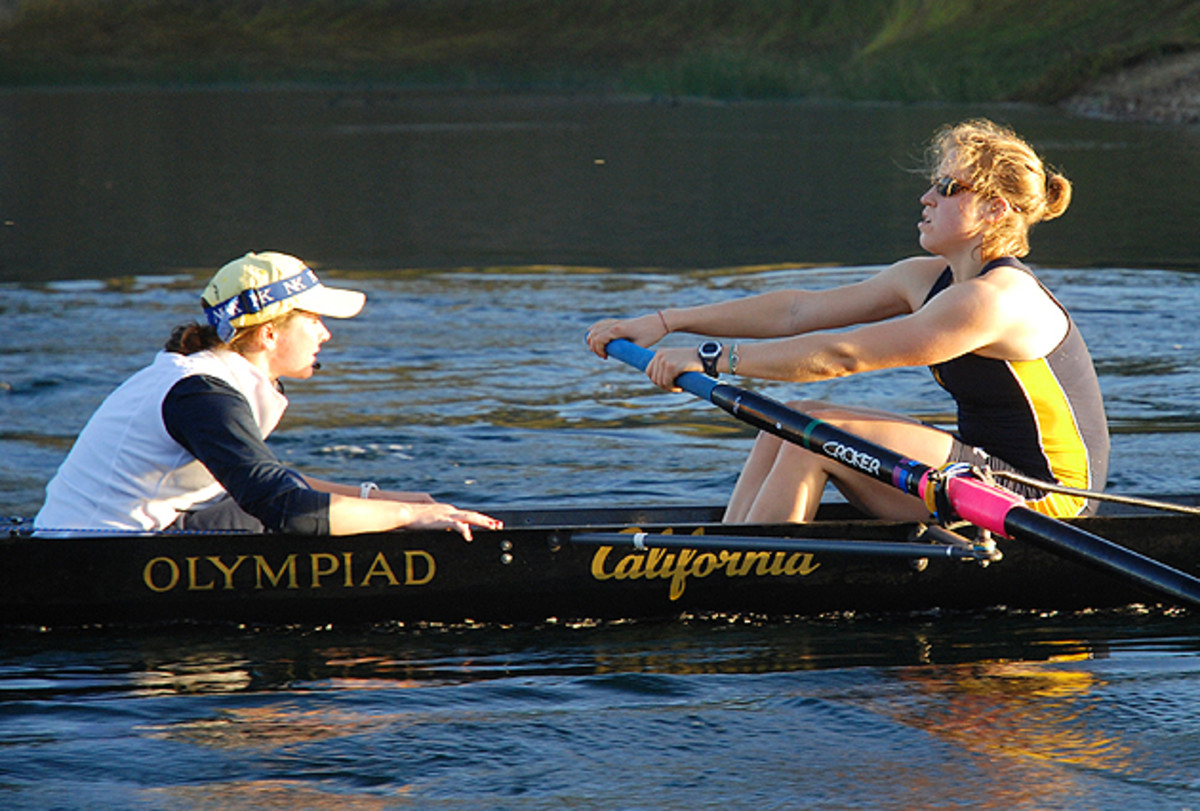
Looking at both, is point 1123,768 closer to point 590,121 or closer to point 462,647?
point 462,647

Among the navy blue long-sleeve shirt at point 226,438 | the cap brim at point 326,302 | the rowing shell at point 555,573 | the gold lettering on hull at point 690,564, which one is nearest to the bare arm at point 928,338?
the rowing shell at point 555,573

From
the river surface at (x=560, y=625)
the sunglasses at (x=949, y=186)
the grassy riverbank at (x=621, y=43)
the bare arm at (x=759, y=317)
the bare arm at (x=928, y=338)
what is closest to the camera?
the river surface at (x=560, y=625)

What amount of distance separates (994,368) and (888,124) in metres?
40.1

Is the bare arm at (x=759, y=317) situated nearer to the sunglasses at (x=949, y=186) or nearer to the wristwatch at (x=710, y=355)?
the wristwatch at (x=710, y=355)

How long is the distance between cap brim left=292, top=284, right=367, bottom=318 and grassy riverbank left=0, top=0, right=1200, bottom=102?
1955 inches

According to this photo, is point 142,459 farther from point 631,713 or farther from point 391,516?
point 631,713

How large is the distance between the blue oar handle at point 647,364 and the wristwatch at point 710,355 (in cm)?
6

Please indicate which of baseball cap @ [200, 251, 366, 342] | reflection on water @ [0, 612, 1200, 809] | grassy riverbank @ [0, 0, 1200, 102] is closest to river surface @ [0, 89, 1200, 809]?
reflection on water @ [0, 612, 1200, 809]

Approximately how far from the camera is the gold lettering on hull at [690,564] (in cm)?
Result: 562

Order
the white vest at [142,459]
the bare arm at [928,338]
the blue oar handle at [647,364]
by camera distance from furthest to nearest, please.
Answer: the blue oar handle at [647,364], the bare arm at [928,338], the white vest at [142,459]

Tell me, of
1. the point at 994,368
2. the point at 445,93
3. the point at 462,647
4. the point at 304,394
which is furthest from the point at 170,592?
the point at 445,93

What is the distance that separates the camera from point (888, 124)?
1736 inches

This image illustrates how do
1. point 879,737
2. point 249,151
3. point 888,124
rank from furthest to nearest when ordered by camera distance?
point 888,124, point 249,151, point 879,737

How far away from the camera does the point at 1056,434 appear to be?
5.41 metres
